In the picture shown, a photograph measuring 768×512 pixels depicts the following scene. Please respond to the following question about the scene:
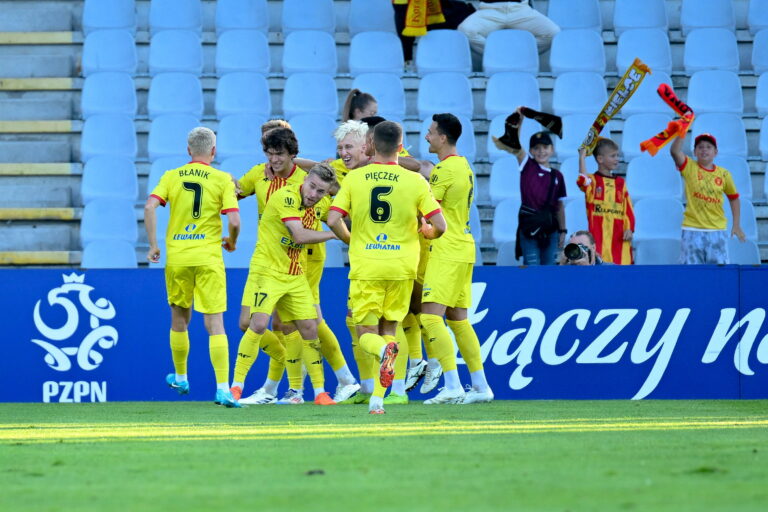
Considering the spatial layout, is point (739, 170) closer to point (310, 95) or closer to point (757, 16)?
point (757, 16)

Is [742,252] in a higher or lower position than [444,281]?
higher

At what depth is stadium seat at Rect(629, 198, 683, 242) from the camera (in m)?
11.2

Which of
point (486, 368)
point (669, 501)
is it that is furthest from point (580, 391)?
point (669, 501)

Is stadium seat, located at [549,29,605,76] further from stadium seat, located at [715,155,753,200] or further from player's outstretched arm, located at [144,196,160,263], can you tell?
player's outstretched arm, located at [144,196,160,263]

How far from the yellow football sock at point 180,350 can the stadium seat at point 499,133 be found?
4284 mm

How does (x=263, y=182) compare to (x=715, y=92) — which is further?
(x=715, y=92)

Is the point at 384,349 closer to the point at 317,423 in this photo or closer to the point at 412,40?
the point at 317,423

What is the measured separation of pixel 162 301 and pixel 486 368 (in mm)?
2426

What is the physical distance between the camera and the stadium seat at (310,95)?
39.4 feet

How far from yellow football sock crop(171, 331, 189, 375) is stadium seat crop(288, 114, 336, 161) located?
3.46 meters

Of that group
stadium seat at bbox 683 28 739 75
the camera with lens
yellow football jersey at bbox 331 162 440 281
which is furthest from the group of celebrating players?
stadium seat at bbox 683 28 739 75

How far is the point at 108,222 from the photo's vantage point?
436 inches

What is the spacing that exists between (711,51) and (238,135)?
4.96 m

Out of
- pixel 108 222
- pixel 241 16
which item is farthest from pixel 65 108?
pixel 241 16
